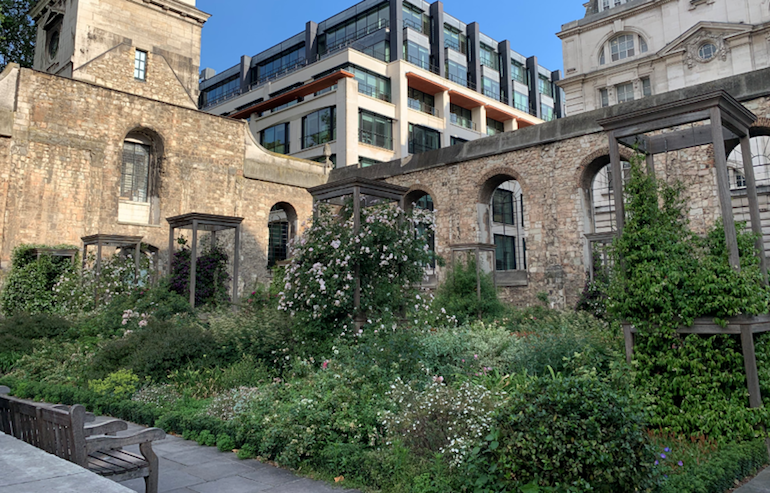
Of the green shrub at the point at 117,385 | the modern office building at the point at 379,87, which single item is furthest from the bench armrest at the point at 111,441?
the modern office building at the point at 379,87

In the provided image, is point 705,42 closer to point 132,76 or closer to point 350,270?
point 132,76

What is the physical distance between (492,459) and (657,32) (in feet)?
93.7

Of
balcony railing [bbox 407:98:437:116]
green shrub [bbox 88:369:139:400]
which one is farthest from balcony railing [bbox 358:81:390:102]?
green shrub [bbox 88:369:139:400]

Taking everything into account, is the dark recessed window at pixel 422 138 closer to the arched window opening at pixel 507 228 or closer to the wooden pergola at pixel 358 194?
the arched window opening at pixel 507 228

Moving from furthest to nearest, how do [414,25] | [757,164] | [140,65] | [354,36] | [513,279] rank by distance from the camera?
1. [354,36]
2. [414,25]
3. [757,164]
4. [140,65]
5. [513,279]

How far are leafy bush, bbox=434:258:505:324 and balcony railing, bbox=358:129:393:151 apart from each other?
15.8 m

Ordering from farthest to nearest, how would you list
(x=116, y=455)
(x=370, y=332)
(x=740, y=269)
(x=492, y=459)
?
(x=370, y=332), (x=740, y=269), (x=116, y=455), (x=492, y=459)

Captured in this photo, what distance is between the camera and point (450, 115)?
3391 centimetres

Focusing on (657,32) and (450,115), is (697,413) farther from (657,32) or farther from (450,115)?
(450,115)

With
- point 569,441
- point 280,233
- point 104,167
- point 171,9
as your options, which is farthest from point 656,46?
point 569,441

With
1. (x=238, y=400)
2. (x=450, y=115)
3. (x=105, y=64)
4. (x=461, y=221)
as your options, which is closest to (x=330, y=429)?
(x=238, y=400)

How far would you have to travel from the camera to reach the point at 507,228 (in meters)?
32.8

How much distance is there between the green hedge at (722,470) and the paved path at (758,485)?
79 mm

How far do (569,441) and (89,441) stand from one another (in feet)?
9.21
